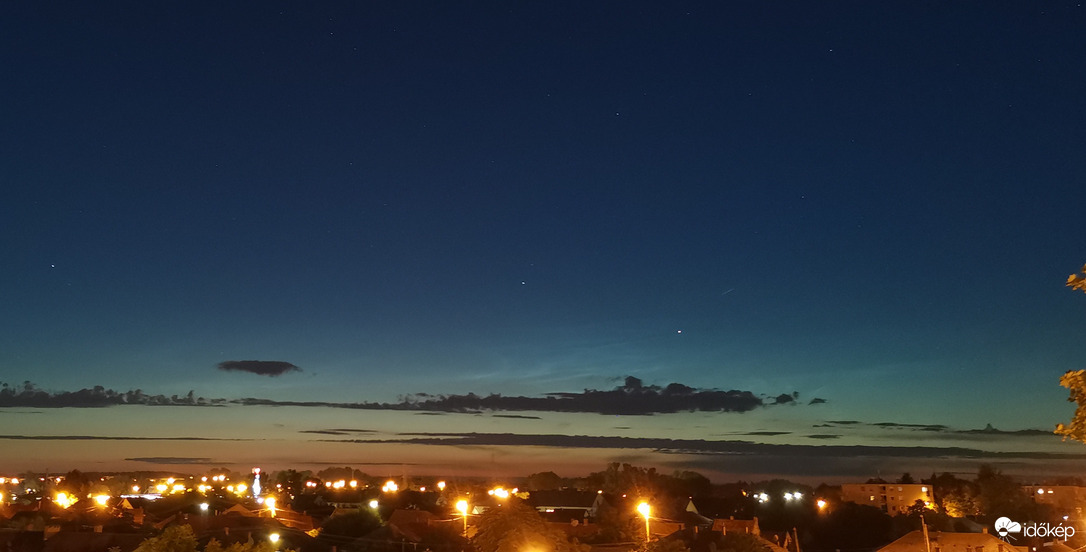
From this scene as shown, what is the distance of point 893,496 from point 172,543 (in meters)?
94.8

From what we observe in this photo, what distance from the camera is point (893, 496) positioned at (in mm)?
101500

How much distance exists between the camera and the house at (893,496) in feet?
324

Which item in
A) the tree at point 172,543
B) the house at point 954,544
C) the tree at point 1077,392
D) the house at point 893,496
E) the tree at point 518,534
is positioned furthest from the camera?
the house at point 893,496

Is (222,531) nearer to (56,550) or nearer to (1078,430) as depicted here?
(56,550)

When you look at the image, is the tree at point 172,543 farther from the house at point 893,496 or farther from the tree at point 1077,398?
the house at point 893,496

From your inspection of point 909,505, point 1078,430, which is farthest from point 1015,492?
point 1078,430

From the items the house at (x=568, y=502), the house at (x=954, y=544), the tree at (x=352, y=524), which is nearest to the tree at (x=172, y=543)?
the tree at (x=352, y=524)

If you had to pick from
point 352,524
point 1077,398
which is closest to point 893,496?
point 352,524

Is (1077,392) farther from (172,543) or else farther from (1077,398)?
(172,543)

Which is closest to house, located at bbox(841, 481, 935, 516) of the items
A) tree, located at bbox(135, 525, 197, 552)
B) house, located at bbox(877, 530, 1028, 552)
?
house, located at bbox(877, 530, 1028, 552)

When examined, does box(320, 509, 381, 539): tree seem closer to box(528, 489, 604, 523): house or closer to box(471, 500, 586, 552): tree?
box(528, 489, 604, 523): house

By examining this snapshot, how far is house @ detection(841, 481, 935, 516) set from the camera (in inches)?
3885

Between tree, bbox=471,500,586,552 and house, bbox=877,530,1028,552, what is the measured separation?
2906 centimetres

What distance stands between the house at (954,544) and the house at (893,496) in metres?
51.0
